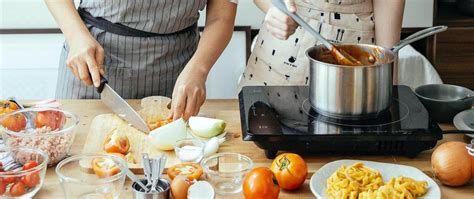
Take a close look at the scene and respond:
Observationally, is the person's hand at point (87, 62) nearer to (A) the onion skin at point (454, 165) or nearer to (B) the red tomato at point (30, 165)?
(B) the red tomato at point (30, 165)

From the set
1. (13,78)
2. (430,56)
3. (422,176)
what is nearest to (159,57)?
(422,176)

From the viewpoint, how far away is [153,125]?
163cm

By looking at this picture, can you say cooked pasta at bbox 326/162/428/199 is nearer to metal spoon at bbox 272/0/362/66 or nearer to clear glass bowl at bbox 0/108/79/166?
metal spoon at bbox 272/0/362/66

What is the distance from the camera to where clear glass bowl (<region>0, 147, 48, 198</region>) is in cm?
129

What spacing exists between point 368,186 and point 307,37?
77cm

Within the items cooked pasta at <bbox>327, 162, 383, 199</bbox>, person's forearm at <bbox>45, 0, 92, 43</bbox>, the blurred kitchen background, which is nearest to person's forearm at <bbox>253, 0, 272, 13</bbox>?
person's forearm at <bbox>45, 0, 92, 43</bbox>

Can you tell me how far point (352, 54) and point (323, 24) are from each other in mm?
413

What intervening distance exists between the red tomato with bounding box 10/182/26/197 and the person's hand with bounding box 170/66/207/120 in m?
0.43

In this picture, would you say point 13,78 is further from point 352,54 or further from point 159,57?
point 352,54

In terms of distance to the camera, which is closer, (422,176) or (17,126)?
(422,176)

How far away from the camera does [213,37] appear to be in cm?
186

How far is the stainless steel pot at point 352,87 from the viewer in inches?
56.1

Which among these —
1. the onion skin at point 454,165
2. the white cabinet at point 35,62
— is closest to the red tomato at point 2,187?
the onion skin at point 454,165

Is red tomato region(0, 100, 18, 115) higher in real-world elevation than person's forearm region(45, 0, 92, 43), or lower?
lower
